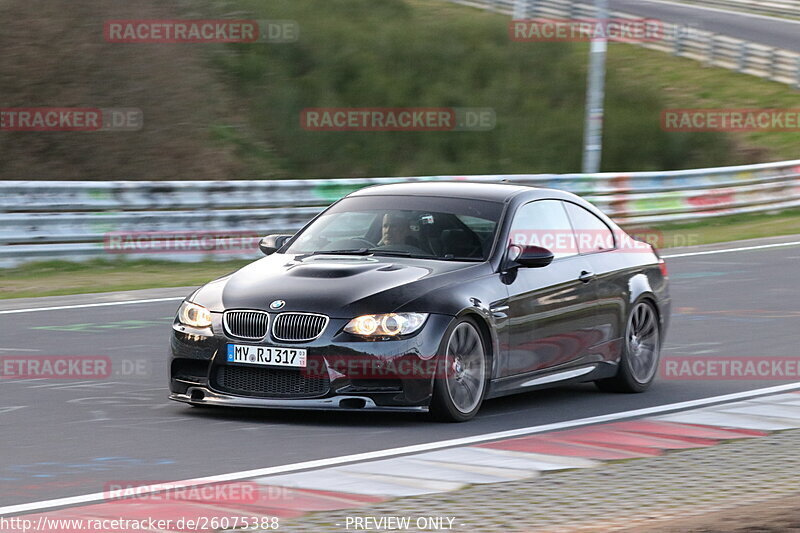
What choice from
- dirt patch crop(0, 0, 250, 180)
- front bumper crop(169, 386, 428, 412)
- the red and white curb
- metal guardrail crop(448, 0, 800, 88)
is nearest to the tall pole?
dirt patch crop(0, 0, 250, 180)

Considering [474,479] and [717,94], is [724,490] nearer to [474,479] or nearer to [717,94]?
[474,479]

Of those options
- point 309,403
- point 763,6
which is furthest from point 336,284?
point 763,6

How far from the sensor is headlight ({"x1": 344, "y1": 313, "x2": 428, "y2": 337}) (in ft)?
27.8

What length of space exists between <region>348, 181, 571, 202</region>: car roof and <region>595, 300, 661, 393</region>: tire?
116 centimetres

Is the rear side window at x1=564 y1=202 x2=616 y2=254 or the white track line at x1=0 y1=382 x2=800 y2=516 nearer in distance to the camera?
the white track line at x1=0 y1=382 x2=800 y2=516

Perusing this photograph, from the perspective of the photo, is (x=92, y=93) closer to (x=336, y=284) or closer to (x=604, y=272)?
(x=604, y=272)

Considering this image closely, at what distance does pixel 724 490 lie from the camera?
685cm

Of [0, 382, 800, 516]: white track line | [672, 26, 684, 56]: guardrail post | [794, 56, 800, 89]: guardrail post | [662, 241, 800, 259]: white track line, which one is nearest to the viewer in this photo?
[0, 382, 800, 516]: white track line

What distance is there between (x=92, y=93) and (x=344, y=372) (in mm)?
15258

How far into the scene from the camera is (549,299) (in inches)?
379

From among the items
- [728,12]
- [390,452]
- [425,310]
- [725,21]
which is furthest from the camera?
[728,12]

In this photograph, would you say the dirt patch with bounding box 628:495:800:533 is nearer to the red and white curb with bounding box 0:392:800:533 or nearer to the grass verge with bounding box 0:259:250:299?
the red and white curb with bounding box 0:392:800:533

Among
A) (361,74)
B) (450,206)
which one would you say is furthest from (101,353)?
(361,74)

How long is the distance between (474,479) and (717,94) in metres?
34.2
